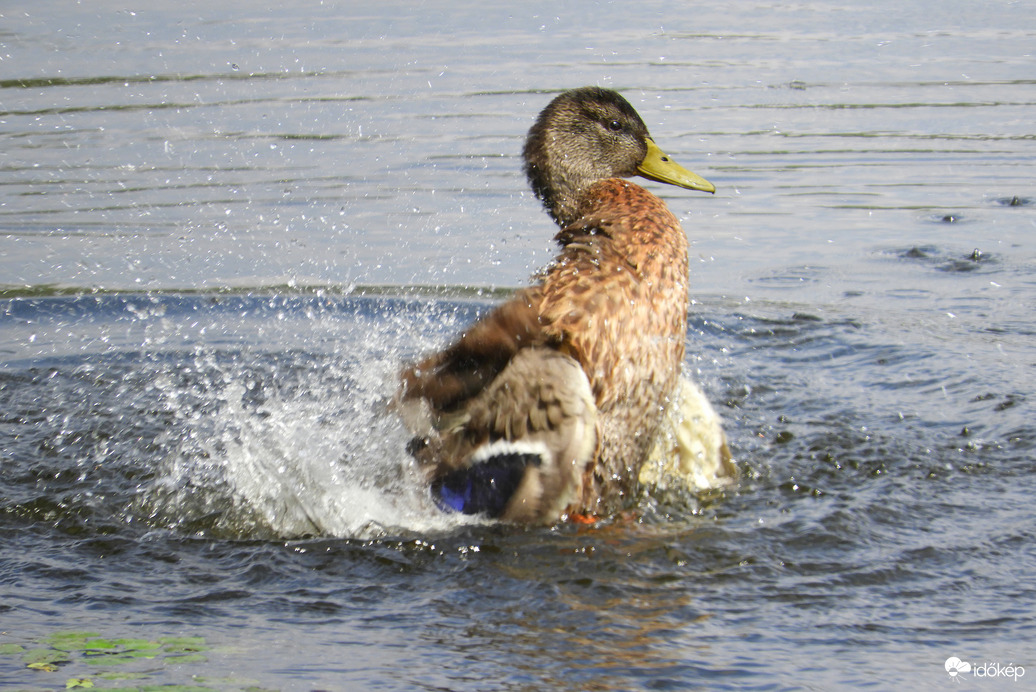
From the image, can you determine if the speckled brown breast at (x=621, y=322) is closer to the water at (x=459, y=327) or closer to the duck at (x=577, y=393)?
the duck at (x=577, y=393)

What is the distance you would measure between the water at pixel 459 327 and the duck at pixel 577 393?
134 millimetres

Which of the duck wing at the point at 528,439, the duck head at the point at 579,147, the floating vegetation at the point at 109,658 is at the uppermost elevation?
the duck head at the point at 579,147

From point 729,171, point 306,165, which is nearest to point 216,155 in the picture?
point 306,165

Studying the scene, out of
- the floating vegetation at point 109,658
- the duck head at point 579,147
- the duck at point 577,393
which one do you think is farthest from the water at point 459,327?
the duck head at point 579,147

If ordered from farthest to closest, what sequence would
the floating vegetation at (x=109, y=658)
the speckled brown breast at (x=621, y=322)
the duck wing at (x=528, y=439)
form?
the speckled brown breast at (x=621, y=322) → the duck wing at (x=528, y=439) → the floating vegetation at (x=109, y=658)

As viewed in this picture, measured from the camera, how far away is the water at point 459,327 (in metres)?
3.07

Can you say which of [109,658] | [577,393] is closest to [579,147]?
[577,393]

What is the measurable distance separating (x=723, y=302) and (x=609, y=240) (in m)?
2.37

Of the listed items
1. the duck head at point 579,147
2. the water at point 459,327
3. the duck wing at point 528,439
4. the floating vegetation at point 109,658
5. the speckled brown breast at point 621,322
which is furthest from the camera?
the duck head at point 579,147

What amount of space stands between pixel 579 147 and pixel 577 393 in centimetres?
126

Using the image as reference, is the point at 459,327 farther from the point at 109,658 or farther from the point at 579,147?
the point at 109,658

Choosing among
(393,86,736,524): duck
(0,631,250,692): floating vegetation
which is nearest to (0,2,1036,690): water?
(0,631,250,692): floating vegetation

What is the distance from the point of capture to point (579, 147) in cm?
452

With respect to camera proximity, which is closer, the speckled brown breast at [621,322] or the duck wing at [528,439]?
the duck wing at [528,439]
